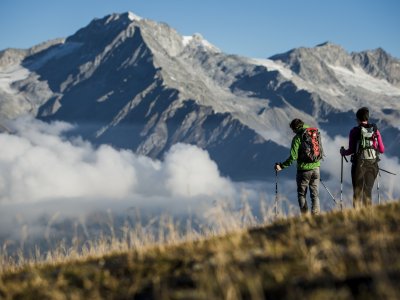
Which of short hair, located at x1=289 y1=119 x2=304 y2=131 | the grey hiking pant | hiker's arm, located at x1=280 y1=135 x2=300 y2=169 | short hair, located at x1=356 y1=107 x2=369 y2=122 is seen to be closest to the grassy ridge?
short hair, located at x1=356 y1=107 x2=369 y2=122

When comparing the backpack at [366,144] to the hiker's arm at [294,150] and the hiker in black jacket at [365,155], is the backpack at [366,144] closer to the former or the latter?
the hiker in black jacket at [365,155]

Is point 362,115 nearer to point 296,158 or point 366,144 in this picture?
point 366,144

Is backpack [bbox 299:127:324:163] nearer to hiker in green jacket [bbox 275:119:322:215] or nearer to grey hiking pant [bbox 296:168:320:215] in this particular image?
Result: hiker in green jacket [bbox 275:119:322:215]

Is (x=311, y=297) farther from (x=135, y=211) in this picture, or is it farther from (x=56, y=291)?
(x=135, y=211)

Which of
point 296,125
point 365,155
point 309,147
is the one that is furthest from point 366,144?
point 296,125

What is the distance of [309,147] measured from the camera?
16406 mm

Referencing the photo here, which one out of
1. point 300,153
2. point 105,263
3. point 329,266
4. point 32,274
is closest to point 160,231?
point 105,263

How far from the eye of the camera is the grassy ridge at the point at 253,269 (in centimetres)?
665

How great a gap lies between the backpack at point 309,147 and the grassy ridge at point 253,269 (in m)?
5.90

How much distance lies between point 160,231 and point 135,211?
1.85 feet

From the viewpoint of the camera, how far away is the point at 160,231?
35.5 feet

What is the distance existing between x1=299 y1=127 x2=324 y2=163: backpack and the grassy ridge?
19.4 ft

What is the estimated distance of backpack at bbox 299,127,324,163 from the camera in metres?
16.4

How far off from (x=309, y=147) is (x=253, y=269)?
927 centimetres
